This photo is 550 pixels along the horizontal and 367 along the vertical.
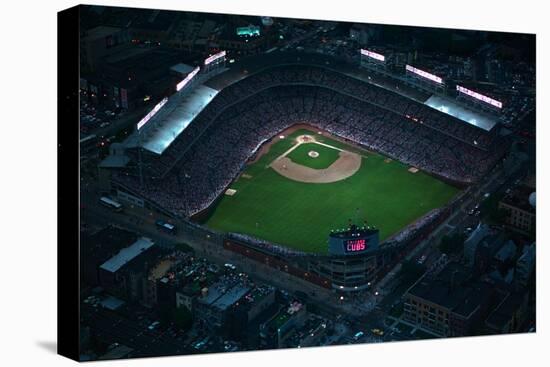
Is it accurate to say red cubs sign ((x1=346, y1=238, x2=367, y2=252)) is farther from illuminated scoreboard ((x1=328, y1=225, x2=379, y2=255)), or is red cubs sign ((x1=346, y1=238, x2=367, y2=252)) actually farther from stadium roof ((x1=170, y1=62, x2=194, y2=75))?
stadium roof ((x1=170, y1=62, x2=194, y2=75))

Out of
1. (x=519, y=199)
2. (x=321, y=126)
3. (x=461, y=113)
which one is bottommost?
(x=519, y=199)

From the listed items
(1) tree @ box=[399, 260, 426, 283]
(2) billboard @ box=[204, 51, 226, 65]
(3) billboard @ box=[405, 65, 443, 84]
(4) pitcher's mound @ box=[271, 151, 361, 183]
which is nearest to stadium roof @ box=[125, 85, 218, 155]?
(2) billboard @ box=[204, 51, 226, 65]

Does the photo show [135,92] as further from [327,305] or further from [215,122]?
[327,305]

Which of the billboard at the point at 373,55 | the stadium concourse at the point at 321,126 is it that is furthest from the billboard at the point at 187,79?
the billboard at the point at 373,55

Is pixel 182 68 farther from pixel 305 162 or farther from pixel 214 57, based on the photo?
pixel 305 162

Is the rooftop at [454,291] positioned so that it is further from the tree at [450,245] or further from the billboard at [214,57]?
the billboard at [214,57]

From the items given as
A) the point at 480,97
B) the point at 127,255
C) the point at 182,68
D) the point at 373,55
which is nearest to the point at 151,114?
the point at 182,68
